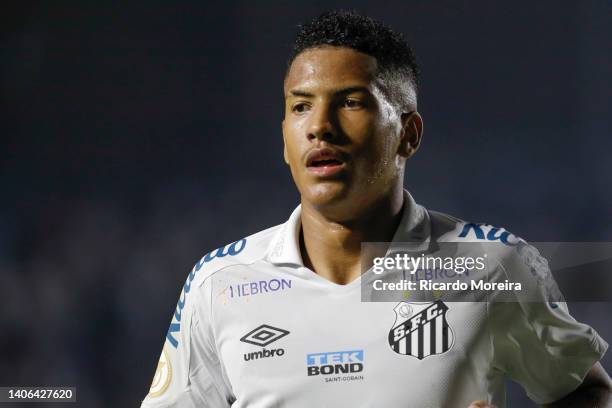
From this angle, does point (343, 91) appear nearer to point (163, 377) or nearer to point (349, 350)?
point (349, 350)

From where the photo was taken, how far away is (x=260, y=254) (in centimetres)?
217

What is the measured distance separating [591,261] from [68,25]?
2.17 metres

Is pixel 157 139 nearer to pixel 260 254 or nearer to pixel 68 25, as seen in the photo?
pixel 68 25

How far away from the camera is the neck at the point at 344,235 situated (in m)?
2.02

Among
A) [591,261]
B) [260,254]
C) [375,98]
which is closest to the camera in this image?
[375,98]

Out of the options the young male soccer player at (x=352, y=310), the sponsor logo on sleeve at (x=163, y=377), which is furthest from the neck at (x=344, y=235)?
the sponsor logo on sleeve at (x=163, y=377)

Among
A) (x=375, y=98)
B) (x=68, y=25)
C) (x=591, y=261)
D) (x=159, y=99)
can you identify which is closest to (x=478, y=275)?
(x=375, y=98)

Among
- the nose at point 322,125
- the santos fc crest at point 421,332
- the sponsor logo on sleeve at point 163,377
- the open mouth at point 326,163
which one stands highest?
the nose at point 322,125

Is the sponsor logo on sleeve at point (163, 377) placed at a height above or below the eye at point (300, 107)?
below

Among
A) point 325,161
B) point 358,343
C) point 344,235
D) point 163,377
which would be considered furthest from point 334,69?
point 163,377

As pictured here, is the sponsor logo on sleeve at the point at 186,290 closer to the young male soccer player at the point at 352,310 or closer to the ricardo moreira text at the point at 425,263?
the young male soccer player at the point at 352,310

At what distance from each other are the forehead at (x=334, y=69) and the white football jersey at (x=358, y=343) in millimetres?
356

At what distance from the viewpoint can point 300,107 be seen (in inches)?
77.2

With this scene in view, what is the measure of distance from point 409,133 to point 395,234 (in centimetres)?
25
